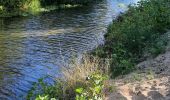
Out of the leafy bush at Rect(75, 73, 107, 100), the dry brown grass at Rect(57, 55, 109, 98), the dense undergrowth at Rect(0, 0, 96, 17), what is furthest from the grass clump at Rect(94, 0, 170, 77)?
the dense undergrowth at Rect(0, 0, 96, 17)

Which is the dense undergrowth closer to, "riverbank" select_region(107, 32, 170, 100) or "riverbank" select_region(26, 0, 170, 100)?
"riverbank" select_region(26, 0, 170, 100)

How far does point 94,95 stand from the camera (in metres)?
8.54

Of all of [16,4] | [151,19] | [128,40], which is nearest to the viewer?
[128,40]

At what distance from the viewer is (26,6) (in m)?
31.3

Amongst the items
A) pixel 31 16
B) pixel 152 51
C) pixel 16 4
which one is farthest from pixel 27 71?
pixel 16 4

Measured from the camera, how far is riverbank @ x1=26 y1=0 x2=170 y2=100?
917 centimetres

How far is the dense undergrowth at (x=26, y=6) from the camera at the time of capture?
29581 mm

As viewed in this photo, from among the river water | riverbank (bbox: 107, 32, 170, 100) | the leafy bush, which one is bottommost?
the river water

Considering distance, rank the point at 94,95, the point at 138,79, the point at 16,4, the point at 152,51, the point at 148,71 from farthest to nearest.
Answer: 1. the point at 16,4
2. the point at 152,51
3. the point at 148,71
4. the point at 138,79
5. the point at 94,95

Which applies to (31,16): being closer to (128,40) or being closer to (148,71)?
(128,40)

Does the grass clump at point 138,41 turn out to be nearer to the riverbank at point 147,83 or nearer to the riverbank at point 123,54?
the riverbank at point 123,54

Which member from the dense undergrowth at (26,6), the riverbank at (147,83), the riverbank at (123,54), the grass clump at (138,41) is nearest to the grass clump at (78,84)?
the riverbank at (123,54)

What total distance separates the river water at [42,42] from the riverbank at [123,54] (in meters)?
2.33

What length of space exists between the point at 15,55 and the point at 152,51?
728cm
